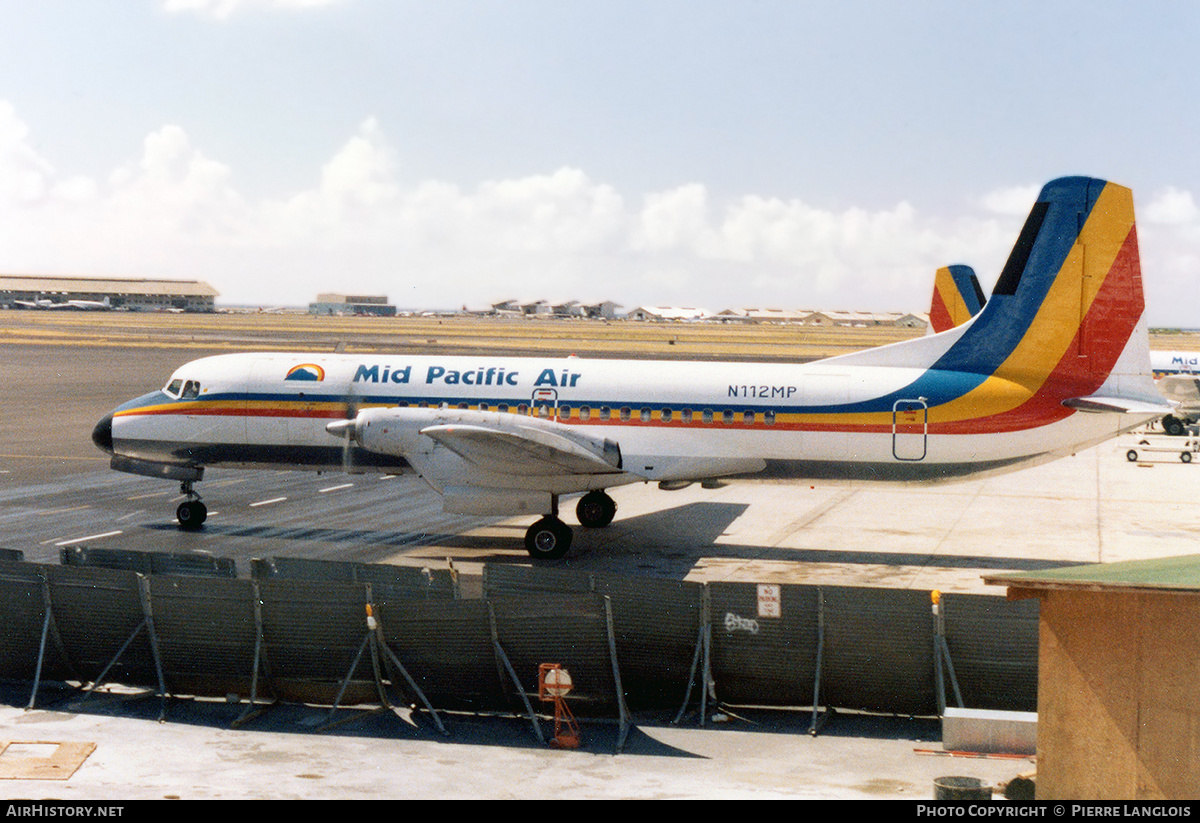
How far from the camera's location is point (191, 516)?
25.8 metres

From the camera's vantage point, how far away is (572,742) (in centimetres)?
1259

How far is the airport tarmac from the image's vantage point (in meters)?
11.4

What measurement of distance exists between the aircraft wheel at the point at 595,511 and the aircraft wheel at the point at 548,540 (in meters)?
3.75

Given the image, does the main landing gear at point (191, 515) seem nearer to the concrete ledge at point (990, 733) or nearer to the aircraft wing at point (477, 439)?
the aircraft wing at point (477, 439)

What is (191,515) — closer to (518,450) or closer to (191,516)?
(191,516)

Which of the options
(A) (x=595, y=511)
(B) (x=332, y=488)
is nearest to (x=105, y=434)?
(B) (x=332, y=488)

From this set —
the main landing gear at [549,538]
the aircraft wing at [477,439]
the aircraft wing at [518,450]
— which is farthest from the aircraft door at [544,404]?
the main landing gear at [549,538]

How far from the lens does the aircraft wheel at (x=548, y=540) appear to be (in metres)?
23.3

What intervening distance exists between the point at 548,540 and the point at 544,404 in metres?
3.19

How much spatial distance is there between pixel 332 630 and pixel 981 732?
782cm

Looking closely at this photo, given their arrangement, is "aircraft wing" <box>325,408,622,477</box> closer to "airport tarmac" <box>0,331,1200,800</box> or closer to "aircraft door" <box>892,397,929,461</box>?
"airport tarmac" <box>0,331,1200,800</box>

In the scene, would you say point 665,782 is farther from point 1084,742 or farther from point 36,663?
point 36,663

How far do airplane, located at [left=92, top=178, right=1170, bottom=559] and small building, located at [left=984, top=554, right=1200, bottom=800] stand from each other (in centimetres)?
1286

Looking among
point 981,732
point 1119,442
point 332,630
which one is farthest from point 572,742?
point 1119,442
